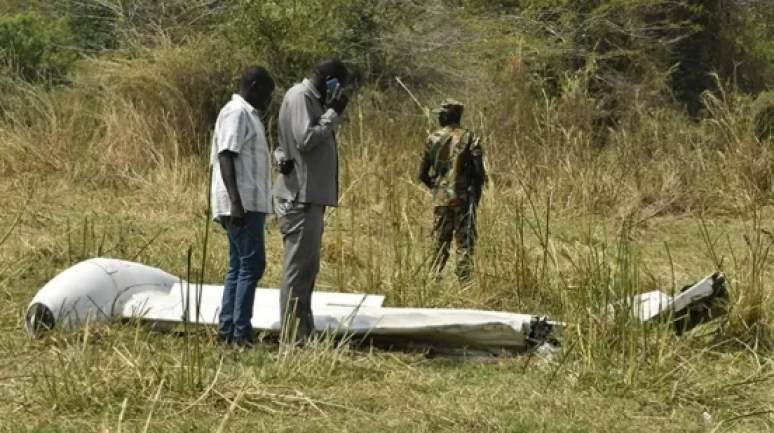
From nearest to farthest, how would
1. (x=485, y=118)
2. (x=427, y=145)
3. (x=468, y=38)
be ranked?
(x=427, y=145) → (x=485, y=118) → (x=468, y=38)

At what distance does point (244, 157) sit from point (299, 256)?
0.57 meters

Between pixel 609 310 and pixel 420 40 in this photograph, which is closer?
pixel 609 310

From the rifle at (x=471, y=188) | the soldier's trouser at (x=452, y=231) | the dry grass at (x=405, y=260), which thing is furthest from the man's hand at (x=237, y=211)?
the rifle at (x=471, y=188)

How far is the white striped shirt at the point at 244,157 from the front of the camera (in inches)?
226

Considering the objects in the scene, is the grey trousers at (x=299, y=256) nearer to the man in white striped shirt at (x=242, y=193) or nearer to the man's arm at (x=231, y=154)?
the man in white striped shirt at (x=242, y=193)

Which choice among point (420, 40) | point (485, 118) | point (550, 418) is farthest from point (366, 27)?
Result: point (550, 418)

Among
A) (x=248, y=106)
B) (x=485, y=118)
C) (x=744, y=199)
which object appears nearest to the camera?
(x=248, y=106)

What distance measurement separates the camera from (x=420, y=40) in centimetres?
1608

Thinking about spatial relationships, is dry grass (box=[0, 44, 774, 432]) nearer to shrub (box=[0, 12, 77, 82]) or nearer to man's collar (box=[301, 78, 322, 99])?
man's collar (box=[301, 78, 322, 99])

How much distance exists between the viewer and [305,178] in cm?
578

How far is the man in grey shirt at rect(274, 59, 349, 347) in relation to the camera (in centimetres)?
576

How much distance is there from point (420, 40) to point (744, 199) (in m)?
7.07

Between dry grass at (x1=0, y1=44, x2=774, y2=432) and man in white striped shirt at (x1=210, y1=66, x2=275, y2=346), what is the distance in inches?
9.4

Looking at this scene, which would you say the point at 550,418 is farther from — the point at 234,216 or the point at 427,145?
the point at 427,145
